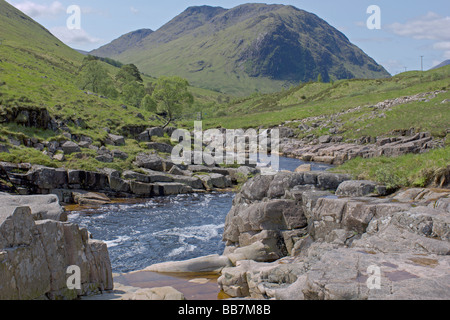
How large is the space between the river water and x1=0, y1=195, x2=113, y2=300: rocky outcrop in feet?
19.1

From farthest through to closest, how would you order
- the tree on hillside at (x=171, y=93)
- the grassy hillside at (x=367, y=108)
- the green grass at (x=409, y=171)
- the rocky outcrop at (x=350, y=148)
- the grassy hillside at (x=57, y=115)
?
the tree on hillside at (x=171, y=93) → the grassy hillside at (x=367, y=108) → the rocky outcrop at (x=350, y=148) → the grassy hillside at (x=57, y=115) → the green grass at (x=409, y=171)

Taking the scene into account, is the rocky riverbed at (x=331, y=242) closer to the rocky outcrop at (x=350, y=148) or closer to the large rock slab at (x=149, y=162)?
the large rock slab at (x=149, y=162)

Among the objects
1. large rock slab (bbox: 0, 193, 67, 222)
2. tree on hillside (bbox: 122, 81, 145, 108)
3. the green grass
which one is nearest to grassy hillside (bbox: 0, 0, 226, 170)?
large rock slab (bbox: 0, 193, 67, 222)

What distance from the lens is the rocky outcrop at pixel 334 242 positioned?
8.45 m

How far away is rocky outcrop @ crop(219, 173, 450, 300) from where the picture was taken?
845cm

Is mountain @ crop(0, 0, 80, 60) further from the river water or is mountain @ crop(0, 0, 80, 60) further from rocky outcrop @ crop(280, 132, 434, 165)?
the river water

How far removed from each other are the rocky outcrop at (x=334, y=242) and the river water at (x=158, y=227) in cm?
332

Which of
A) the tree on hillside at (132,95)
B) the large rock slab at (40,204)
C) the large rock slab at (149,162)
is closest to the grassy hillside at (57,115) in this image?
the large rock slab at (149,162)

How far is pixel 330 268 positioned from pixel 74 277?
7.16m

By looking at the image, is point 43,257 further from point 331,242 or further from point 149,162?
point 149,162

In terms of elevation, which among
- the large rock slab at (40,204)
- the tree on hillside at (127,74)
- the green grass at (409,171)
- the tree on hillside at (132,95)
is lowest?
the large rock slab at (40,204)

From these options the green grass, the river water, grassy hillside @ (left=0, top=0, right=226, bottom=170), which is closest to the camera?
the green grass
